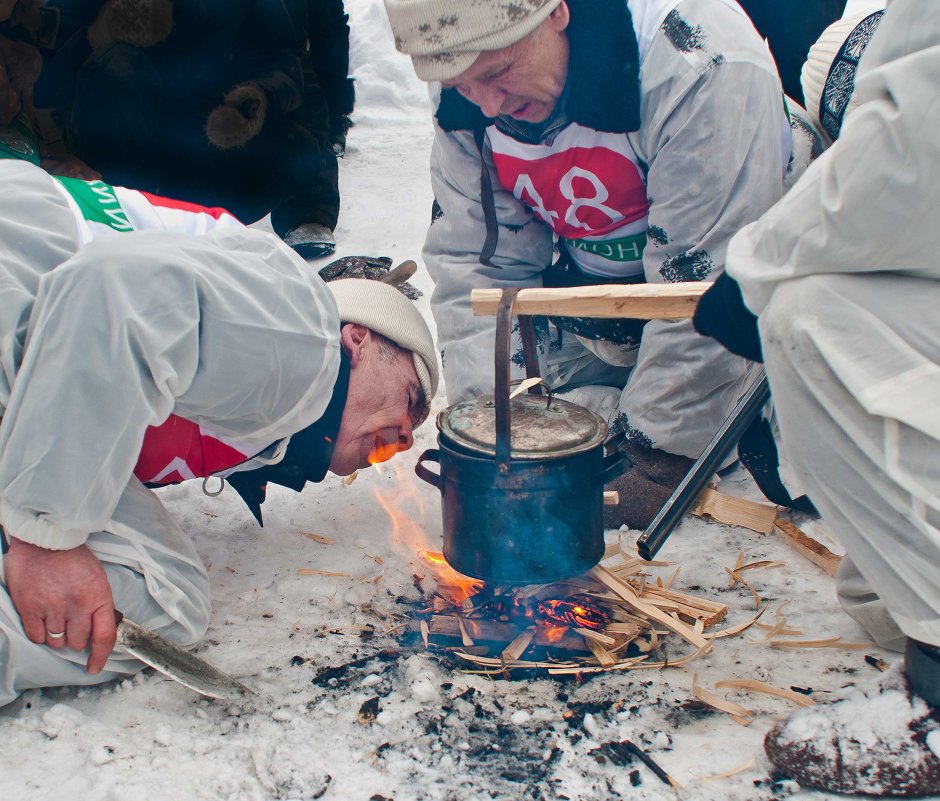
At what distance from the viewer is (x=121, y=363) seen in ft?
7.59

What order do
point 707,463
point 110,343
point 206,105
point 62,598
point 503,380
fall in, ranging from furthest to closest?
point 206,105 → point 707,463 → point 503,380 → point 62,598 → point 110,343

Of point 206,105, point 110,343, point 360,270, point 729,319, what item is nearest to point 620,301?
point 729,319

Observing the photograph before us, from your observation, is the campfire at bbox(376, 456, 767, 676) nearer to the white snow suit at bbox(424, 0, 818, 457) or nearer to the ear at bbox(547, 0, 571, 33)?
the white snow suit at bbox(424, 0, 818, 457)

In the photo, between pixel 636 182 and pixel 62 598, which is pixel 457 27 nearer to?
pixel 636 182

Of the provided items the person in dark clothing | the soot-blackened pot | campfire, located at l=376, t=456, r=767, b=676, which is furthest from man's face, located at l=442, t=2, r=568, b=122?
the person in dark clothing

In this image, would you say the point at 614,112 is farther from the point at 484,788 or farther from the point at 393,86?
the point at 393,86

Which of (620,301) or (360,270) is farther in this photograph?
(360,270)

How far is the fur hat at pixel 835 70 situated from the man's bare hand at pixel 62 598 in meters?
3.16

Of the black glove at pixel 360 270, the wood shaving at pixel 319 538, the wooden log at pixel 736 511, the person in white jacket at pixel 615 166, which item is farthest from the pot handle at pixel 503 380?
the black glove at pixel 360 270

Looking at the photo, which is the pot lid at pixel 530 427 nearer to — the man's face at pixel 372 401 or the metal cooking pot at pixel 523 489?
the metal cooking pot at pixel 523 489

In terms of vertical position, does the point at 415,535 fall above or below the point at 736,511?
below

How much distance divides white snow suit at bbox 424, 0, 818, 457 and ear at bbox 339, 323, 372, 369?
3.28 feet

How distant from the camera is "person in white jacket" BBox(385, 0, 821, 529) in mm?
3338

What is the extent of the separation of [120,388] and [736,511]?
250 cm
